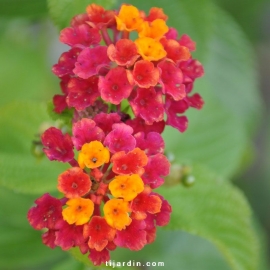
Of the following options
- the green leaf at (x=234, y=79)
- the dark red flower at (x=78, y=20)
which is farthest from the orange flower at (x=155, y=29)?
the green leaf at (x=234, y=79)

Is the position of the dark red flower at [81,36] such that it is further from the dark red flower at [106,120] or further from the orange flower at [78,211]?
the orange flower at [78,211]

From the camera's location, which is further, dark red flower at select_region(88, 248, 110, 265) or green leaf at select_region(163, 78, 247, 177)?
green leaf at select_region(163, 78, 247, 177)

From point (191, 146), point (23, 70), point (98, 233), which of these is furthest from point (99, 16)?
point (23, 70)

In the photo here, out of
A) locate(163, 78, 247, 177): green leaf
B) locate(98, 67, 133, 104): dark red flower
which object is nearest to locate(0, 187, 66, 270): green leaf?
locate(163, 78, 247, 177): green leaf

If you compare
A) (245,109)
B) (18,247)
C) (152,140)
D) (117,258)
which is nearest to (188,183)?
(152,140)

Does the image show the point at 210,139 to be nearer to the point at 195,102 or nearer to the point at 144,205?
the point at 195,102

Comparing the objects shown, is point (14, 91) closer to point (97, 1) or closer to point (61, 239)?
point (97, 1)

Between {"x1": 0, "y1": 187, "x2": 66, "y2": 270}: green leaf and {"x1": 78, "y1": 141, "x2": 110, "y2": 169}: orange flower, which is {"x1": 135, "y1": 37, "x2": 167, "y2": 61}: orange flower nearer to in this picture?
{"x1": 78, "y1": 141, "x2": 110, "y2": 169}: orange flower
